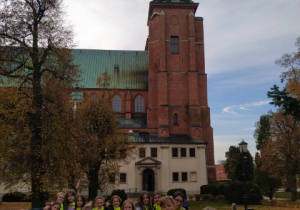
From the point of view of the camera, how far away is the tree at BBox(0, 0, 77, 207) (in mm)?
17344

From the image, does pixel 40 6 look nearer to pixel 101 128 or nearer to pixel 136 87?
pixel 101 128

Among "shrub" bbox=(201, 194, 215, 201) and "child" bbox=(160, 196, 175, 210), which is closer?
"child" bbox=(160, 196, 175, 210)

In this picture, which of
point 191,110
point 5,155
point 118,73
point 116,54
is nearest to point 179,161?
point 191,110

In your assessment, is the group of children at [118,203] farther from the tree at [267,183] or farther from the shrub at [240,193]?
the tree at [267,183]

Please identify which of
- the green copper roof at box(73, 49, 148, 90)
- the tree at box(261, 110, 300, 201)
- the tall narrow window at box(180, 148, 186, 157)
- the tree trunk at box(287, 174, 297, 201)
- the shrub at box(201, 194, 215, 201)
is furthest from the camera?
the green copper roof at box(73, 49, 148, 90)

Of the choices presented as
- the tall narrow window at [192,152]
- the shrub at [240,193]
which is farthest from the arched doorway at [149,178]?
the shrub at [240,193]

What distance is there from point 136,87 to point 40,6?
30123 millimetres

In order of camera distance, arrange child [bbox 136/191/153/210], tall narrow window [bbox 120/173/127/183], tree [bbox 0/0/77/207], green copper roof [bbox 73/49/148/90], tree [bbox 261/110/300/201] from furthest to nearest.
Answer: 1. green copper roof [bbox 73/49/148/90]
2. tall narrow window [bbox 120/173/127/183]
3. tree [bbox 261/110/300/201]
4. tree [bbox 0/0/77/207]
5. child [bbox 136/191/153/210]

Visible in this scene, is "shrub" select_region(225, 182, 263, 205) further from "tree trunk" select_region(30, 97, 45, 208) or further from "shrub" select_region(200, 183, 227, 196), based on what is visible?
"tree trunk" select_region(30, 97, 45, 208)

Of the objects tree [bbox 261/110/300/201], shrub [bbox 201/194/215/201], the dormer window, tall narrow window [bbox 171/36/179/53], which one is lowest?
shrub [bbox 201/194/215/201]

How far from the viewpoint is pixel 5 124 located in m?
16.7

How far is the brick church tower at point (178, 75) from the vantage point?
43.4 m

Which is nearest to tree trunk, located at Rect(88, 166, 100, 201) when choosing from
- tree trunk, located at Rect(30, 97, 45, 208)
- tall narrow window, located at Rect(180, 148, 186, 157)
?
tree trunk, located at Rect(30, 97, 45, 208)

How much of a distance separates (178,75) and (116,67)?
33.6ft
